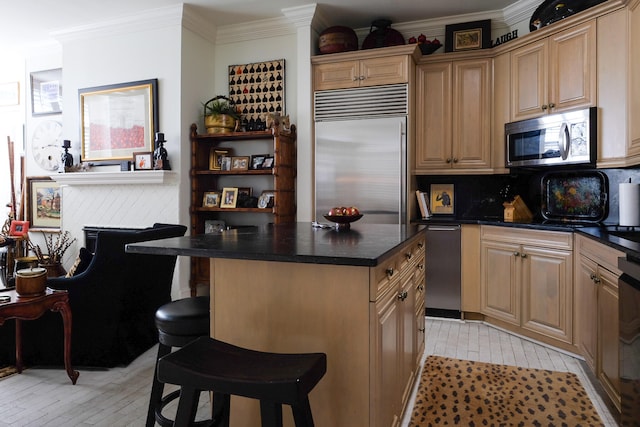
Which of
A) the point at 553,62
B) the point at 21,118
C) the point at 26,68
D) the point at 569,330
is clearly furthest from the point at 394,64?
the point at 21,118

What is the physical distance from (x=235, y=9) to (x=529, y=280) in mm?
3648

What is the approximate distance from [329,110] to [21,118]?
451 centimetres

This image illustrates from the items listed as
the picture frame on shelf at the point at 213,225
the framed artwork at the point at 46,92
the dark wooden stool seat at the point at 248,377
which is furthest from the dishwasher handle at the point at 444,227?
the framed artwork at the point at 46,92

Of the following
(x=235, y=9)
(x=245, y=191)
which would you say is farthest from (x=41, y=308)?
(x=235, y=9)

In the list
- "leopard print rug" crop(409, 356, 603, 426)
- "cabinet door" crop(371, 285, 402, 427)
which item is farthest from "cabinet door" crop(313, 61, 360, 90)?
"cabinet door" crop(371, 285, 402, 427)

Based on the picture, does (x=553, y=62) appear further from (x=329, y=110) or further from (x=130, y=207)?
(x=130, y=207)

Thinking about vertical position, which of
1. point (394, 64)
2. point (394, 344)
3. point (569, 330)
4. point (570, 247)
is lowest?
point (569, 330)

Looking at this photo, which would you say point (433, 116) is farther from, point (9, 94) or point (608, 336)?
point (9, 94)

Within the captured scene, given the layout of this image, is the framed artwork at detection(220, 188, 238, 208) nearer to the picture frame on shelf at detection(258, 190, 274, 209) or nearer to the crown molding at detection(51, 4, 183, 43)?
the picture frame on shelf at detection(258, 190, 274, 209)

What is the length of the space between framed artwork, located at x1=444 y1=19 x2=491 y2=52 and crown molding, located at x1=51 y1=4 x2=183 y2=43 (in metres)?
2.67

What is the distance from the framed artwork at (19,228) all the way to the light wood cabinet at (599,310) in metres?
5.87

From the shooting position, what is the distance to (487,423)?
2139 mm

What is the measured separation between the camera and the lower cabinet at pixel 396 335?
4.99ft

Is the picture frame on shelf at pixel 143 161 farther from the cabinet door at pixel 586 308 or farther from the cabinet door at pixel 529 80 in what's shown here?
the cabinet door at pixel 586 308
